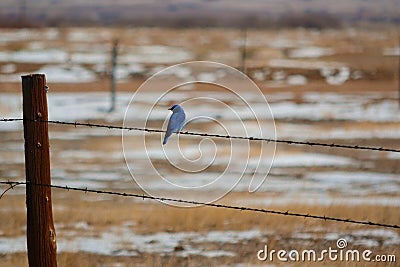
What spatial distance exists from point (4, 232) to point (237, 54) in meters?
35.1

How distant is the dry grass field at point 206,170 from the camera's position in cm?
978

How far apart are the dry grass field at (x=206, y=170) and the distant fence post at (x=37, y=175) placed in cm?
229

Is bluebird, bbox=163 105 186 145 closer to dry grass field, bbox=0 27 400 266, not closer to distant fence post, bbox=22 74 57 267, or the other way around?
dry grass field, bbox=0 27 400 266

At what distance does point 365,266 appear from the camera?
26.7ft

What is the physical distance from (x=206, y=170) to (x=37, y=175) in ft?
33.1

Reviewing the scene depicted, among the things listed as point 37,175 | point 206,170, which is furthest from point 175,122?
point 206,170

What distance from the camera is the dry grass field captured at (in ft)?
32.1

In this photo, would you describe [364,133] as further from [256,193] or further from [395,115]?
[256,193]

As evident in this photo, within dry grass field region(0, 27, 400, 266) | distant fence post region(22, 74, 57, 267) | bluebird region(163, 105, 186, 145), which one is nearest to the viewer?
distant fence post region(22, 74, 57, 267)

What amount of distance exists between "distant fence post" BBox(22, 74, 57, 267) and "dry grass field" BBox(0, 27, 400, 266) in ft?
7.50

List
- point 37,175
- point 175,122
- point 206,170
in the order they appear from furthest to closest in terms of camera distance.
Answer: point 206,170, point 175,122, point 37,175

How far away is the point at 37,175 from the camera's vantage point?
5.52 m

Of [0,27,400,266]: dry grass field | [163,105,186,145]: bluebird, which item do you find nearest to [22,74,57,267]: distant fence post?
[163,105,186,145]: bluebird

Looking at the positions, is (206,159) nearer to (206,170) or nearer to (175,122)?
(206,170)
